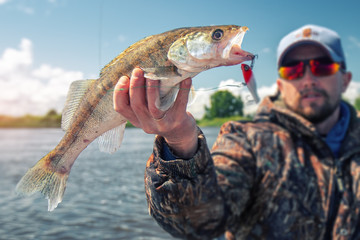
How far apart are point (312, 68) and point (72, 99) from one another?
4455 millimetres

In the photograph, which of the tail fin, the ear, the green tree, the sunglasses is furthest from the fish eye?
the ear

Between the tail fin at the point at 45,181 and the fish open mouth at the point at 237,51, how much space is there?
139 cm

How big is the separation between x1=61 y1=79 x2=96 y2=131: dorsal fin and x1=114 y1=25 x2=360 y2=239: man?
11.6 inches

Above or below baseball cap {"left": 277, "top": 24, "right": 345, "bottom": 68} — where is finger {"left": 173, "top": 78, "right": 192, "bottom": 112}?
below

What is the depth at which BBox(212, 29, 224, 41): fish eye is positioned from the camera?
70.7 inches

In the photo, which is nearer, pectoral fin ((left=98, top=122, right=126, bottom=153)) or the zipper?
pectoral fin ((left=98, top=122, right=126, bottom=153))

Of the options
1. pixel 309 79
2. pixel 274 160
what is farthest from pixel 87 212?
pixel 309 79

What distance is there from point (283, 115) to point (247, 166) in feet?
4.09

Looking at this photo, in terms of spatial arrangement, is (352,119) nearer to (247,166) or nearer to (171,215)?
(247,166)

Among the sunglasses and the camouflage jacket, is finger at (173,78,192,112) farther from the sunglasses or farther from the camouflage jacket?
the sunglasses

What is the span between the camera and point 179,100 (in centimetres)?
214

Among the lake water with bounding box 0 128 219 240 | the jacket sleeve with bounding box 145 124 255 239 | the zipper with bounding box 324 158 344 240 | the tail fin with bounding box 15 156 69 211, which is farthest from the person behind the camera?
the lake water with bounding box 0 128 219 240

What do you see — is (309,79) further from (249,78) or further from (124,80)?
(124,80)

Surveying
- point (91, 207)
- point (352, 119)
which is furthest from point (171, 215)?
point (91, 207)
